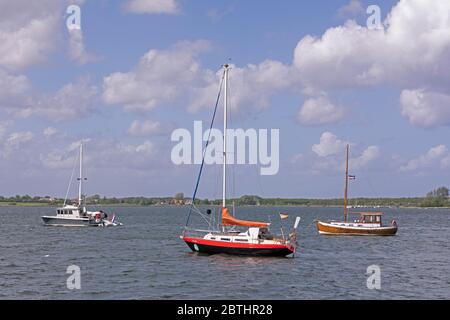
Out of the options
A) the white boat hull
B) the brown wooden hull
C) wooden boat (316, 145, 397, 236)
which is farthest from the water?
the white boat hull

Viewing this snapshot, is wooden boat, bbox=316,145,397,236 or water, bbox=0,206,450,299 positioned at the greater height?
wooden boat, bbox=316,145,397,236

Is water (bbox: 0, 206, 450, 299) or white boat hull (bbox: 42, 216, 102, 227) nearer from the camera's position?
water (bbox: 0, 206, 450, 299)

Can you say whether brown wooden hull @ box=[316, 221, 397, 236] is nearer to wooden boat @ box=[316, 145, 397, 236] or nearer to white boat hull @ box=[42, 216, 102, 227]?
wooden boat @ box=[316, 145, 397, 236]

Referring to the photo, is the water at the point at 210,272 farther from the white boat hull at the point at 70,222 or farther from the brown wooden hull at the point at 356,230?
the white boat hull at the point at 70,222

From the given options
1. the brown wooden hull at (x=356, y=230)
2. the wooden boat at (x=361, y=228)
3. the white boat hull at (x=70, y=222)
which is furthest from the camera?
the white boat hull at (x=70, y=222)

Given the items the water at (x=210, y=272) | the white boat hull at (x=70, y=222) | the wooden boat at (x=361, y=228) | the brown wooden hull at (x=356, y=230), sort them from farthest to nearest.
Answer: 1. the white boat hull at (x=70, y=222)
2. the wooden boat at (x=361, y=228)
3. the brown wooden hull at (x=356, y=230)
4. the water at (x=210, y=272)

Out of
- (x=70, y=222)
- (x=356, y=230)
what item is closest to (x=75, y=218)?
(x=70, y=222)

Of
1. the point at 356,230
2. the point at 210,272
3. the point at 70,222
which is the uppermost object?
the point at 70,222

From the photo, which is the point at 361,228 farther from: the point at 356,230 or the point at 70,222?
the point at 70,222

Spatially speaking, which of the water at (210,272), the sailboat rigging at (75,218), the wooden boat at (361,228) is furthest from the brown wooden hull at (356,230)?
the sailboat rigging at (75,218)

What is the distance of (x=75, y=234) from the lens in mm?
92750

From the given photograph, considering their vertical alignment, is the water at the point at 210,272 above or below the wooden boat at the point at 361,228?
below

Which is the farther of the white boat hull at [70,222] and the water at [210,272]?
the white boat hull at [70,222]

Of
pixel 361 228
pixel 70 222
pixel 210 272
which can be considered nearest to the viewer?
pixel 210 272
